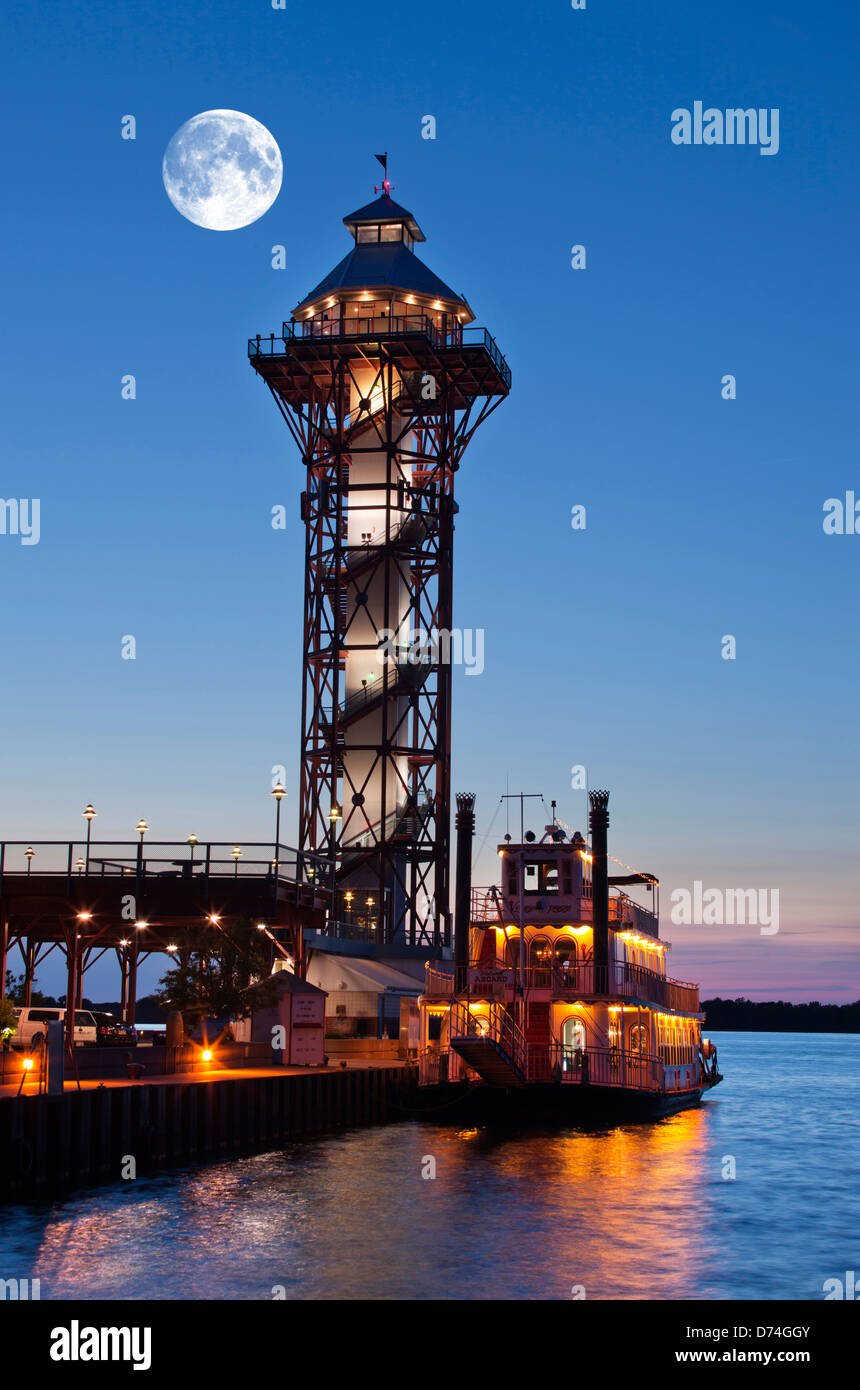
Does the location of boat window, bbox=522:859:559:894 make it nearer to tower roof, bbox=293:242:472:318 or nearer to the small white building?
the small white building

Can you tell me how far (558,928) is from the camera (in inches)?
2394

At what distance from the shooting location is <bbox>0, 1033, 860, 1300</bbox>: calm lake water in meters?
29.5

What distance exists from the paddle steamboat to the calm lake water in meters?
2.11

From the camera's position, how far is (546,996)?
58.3m

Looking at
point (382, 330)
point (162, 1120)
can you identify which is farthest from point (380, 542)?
point (162, 1120)

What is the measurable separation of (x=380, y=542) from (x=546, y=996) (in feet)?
165

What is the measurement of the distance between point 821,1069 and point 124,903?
145 metres

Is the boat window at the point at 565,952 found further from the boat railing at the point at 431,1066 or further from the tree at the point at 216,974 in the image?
the tree at the point at 216,974

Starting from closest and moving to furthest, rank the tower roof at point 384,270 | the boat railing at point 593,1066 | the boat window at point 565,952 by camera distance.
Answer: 1. the boat railing at point 593,1066
2. the boat window at point 565,952
3. the tower roof at point 384,270

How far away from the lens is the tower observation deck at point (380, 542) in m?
100

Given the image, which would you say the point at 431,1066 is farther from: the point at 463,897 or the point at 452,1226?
the point at 452,1226

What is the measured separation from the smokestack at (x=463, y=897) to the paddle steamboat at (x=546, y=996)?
54mm

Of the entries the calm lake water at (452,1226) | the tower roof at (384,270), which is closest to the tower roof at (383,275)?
the tower roof at (384,270)

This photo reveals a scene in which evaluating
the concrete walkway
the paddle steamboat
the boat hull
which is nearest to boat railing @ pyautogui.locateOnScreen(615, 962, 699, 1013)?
the paddle steamboat
